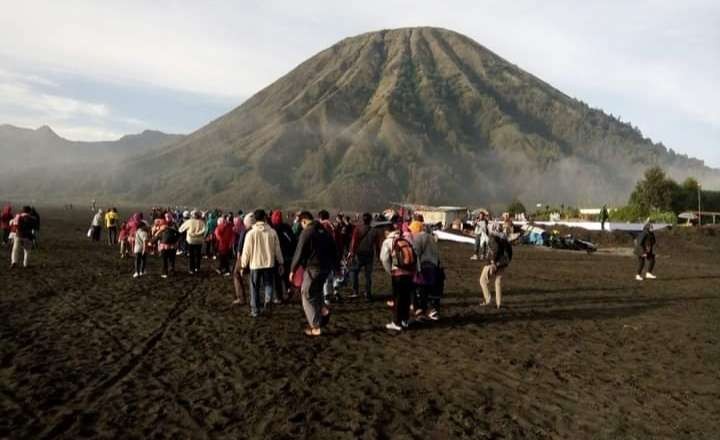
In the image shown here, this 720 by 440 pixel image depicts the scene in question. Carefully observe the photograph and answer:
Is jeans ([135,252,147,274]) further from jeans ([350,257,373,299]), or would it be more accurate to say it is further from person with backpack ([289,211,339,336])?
person with backpack ([289,211,339,336])

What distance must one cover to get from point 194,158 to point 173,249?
164519 mm

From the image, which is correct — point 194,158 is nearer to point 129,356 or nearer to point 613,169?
point 613,169

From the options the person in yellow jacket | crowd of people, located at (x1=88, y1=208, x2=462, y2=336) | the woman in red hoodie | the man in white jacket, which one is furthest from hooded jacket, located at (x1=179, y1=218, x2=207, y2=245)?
the person in yellow jacket

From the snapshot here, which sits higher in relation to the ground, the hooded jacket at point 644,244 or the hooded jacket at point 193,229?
the hooded jacket at point 193,229

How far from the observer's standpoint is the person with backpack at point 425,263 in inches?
440

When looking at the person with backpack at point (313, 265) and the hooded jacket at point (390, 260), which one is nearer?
the person with backpack at point (313, 265)

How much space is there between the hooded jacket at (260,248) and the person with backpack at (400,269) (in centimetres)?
220

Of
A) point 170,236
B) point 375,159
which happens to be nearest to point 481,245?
point 170,236

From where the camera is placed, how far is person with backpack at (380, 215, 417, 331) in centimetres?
1020

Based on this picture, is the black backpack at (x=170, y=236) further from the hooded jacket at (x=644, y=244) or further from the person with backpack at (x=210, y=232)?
the hooded jacket at (x=644, y=244)

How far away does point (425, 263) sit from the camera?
11.2 meters

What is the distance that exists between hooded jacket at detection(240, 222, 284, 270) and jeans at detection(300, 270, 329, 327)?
1515 mm

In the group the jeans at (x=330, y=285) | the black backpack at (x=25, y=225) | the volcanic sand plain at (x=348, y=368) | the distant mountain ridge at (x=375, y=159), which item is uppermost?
the distant mountain ridge at (x=375, y=159)

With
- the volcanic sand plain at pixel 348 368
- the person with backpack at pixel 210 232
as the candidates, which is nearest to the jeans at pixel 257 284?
the volcanic sand plain at pixel 348 368
